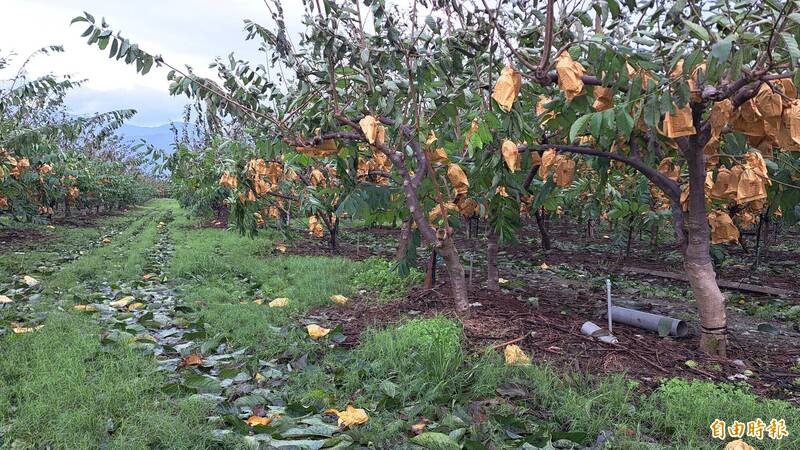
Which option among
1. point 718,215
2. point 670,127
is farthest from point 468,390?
point 718,215

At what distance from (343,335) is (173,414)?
131 cm

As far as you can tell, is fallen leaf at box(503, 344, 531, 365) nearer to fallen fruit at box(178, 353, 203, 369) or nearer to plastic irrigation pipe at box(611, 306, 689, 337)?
plastic irrigation pipe at box(611, 306, 689, 337)

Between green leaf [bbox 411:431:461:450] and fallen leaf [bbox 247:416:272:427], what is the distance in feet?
2.23

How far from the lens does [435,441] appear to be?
2.17 m

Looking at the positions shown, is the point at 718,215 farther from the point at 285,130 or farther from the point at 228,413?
the point at 228,413

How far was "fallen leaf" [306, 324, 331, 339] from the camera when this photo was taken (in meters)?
3.59

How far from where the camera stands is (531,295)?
505cm

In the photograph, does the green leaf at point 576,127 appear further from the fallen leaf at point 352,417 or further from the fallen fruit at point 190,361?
the fallen fruit at point 190,361

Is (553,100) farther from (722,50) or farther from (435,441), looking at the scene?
(435,441)

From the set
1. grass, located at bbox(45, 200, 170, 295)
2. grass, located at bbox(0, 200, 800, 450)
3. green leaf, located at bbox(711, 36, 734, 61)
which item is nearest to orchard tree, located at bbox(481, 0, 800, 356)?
green leaf, located at bbox(711, 36, 734, 61)

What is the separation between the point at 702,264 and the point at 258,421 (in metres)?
2.62

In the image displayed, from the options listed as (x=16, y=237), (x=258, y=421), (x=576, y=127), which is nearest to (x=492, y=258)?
(x=576, y=127)

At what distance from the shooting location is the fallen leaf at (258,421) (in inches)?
93.4

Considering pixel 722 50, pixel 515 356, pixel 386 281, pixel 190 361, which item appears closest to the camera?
pixel 722 50
